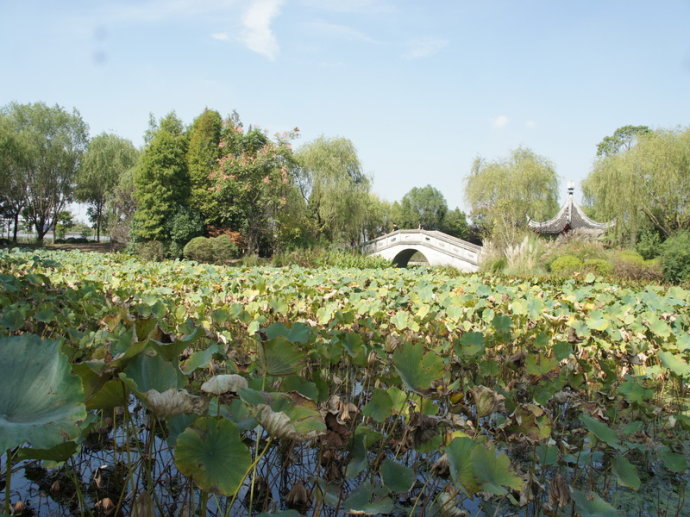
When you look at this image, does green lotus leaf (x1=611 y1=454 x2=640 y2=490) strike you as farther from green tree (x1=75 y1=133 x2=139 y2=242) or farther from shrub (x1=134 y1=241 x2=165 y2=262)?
green tree (x1=75 y1=133 x2=139 y2=242)

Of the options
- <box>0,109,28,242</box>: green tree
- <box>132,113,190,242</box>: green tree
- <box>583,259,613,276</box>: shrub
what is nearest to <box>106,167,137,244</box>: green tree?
<box>0,109,28,242</box>: green tree

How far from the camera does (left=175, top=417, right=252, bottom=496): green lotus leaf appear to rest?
2.85 feet

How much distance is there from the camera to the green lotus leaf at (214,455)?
0.87 m

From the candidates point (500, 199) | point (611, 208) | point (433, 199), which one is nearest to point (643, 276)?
point (611, 208)

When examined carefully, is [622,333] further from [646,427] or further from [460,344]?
[460,344]

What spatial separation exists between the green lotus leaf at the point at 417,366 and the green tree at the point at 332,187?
77.4 ft

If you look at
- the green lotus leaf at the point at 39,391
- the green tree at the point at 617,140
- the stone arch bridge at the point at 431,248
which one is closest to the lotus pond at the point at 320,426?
the green lotus leaf at the point at 39,391

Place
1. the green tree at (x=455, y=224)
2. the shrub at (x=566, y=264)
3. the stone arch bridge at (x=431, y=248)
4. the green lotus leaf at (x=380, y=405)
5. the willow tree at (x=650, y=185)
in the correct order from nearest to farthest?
1. the green lotus leaf at (x=380, y=405)
2. the shrub at (x=566, y=264)
3. the willow tree at (x=650, y=185)
4. the stone arch bridge at (x=431, y=248)
5. the green tree at (x=455, y=224)

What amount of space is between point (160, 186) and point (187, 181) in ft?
4.23

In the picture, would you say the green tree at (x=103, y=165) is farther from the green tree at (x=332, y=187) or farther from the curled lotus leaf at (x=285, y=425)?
the curled lotus leaf at (x=285, y=425)

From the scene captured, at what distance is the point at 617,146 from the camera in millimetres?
45281

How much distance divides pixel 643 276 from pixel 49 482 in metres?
15.2

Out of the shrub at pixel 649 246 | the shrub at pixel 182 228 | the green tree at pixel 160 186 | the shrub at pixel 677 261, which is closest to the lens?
the shrub at pixel 677 261

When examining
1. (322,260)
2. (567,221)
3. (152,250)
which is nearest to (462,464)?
(322,260)
